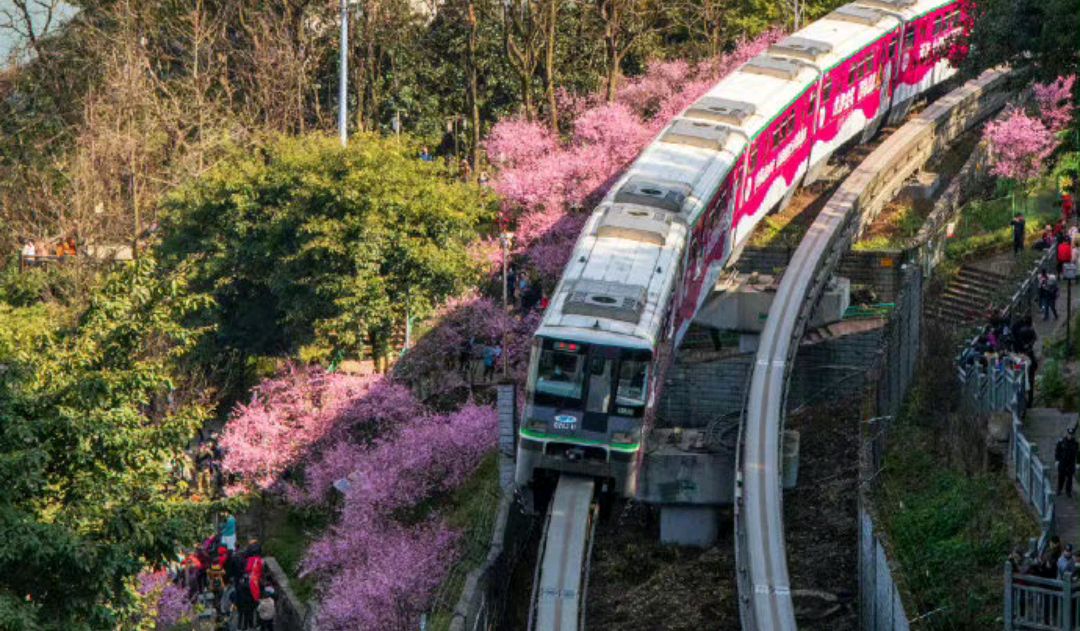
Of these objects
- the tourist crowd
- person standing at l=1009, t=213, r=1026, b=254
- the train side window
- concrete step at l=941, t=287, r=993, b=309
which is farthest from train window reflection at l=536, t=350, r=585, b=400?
person standing at l=1009, t=213, r=1026, b=254

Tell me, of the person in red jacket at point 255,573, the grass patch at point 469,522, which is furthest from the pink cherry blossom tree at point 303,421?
the person in red jacket at point 255,573

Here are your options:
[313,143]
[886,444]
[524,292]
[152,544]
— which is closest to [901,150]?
[524,292]

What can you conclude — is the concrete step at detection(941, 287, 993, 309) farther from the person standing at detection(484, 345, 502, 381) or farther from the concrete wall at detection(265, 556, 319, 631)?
the concrete wall at detection(265, 556, 319, 631)

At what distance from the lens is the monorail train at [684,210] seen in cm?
3672

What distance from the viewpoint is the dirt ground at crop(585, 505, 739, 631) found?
38.7 m

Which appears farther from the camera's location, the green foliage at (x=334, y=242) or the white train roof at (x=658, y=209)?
the green foliage at (x=334, y=242)

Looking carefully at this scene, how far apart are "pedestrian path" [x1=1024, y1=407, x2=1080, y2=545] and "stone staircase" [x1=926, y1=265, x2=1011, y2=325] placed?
8.42m

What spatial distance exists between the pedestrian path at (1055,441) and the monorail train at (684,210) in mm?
6722

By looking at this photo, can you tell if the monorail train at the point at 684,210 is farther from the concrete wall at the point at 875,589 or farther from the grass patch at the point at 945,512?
the grass patch at the point at 945,512

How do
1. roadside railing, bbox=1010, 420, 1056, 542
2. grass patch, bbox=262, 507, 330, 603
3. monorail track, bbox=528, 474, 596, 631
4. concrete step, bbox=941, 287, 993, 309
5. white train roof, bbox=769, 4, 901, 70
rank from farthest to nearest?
1. white train roof, bbox=769, 4, 901, 70
2. concrete step, bbox=941, 287, 993, 309
3. grass patch, bbox=262, 507, 330, 603
4. monorail track, bbox=528, 474, 596, 631
5. roadside railing, bbox=1010, 420, 1056, 542

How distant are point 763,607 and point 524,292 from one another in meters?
23.6

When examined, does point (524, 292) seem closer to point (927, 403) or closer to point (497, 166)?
point (497, 166)

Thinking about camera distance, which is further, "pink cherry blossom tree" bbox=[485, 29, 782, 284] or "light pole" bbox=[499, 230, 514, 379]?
"pink cherry blossom tree" bbox=[485, 29, 782, 284]

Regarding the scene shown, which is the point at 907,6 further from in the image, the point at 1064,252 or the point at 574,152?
the point at 1064,252
